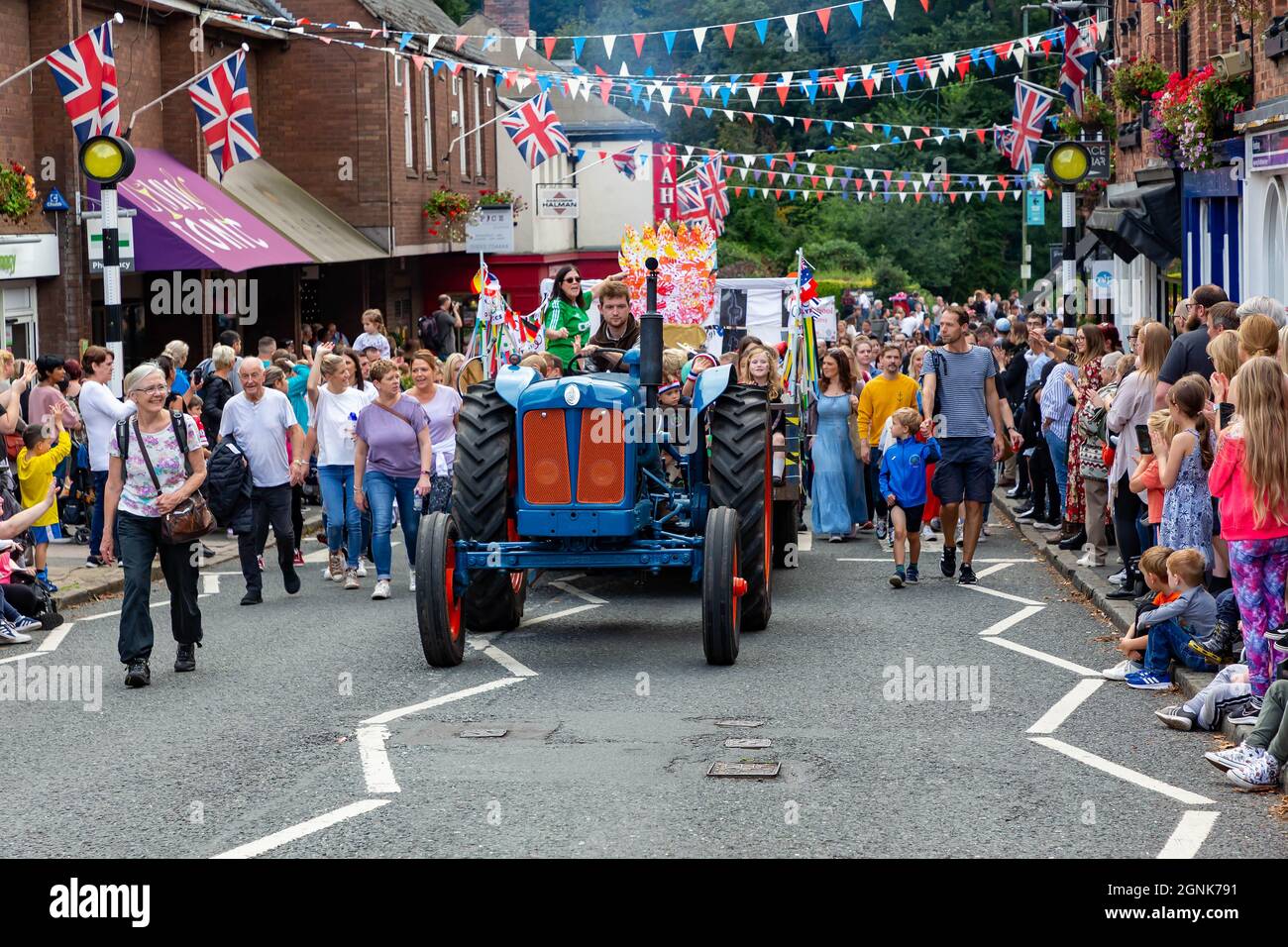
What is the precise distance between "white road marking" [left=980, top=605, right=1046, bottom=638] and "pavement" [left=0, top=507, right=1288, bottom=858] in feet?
0.13

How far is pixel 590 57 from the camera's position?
5972cm

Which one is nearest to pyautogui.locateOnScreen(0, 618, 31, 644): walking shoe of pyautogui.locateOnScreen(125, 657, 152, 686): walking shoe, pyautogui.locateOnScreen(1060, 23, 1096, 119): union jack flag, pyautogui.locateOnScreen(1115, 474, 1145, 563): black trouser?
pyautogui.locateOnScreen(125, 657, 152, 686): walking shoe

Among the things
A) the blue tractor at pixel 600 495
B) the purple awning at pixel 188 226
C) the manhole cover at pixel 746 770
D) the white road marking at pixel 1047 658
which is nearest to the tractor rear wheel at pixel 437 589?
the blue tractor at pixel 600 495

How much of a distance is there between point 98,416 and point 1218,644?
9608 mm

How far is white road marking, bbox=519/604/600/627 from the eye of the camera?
12.3m

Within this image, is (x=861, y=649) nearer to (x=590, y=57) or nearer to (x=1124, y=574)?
(x=1124, y=574)

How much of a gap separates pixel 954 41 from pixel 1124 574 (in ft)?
168

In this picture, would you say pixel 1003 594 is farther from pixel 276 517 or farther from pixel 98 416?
pixel 98 416

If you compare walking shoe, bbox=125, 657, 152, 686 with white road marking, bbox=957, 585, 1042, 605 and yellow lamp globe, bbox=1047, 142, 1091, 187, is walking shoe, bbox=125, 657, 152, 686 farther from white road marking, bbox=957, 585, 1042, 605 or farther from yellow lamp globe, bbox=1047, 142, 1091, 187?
yellow lamp globe, bbox=1047, 142, 1091, 187

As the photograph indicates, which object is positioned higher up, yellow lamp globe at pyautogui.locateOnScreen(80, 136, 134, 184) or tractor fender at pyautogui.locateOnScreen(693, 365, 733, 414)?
yellow lamp globe at pyautogui.locateOnScreen(80, 136, 134, 184)

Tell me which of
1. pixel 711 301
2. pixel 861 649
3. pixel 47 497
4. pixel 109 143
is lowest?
pixel 861 649

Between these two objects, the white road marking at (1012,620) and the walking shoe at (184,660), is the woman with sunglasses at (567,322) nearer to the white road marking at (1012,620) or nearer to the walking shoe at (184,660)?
the white road marking at (1012,620)

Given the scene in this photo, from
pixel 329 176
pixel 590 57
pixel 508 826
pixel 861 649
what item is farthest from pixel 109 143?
pixel 590 57

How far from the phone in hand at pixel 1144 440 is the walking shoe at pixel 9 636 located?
286 inches
